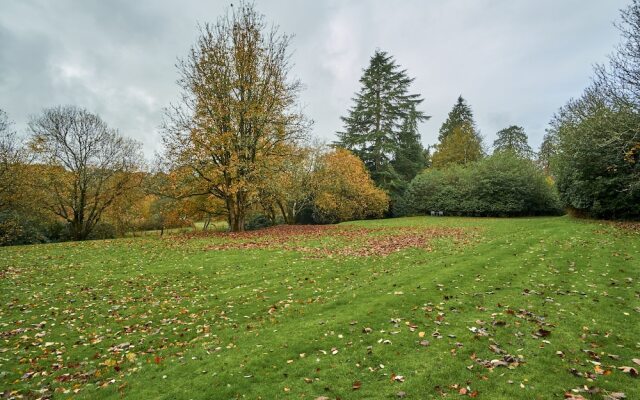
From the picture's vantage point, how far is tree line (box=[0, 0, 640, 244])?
21828 mm

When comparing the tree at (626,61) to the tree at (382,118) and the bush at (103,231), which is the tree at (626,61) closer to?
the tree at (382,118)

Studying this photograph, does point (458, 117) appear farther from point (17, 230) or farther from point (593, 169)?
point (17, 230)

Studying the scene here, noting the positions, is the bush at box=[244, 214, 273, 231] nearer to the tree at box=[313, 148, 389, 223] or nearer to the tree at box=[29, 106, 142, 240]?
the tree at box=[313, 148, 389, 223]

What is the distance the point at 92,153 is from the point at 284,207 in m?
18.4

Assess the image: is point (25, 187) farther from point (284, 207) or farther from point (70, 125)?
point (284, 207)

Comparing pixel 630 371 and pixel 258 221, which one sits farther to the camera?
pixel 258 221

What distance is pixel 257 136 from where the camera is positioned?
76.6 feet

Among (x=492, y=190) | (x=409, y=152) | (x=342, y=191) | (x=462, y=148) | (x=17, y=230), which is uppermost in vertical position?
(x=462, y=148)

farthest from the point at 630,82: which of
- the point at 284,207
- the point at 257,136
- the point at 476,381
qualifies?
the point at 284,207

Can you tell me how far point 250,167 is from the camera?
2217 cm

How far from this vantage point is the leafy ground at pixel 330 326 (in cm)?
527

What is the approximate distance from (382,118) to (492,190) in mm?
17163

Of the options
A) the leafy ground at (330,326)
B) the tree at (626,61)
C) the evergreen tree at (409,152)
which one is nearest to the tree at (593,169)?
the tree at (626,61)

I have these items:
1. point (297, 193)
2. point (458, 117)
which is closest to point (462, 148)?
point (458, 117)
